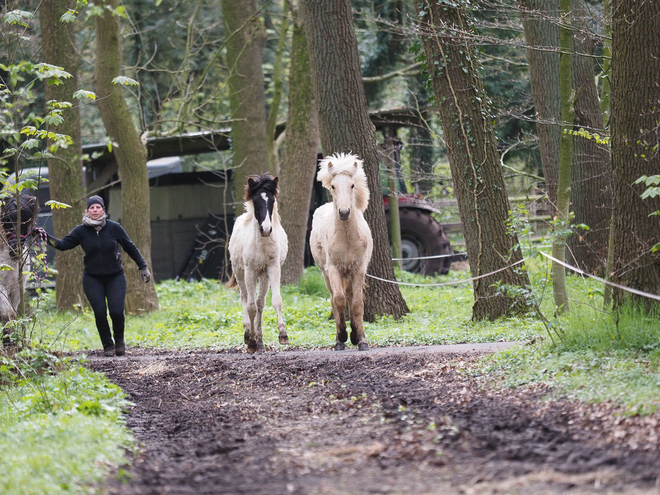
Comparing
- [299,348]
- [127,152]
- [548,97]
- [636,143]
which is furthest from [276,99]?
[636,143]

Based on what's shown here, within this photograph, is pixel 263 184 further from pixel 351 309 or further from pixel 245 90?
pixel 245 90

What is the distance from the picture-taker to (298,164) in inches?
707

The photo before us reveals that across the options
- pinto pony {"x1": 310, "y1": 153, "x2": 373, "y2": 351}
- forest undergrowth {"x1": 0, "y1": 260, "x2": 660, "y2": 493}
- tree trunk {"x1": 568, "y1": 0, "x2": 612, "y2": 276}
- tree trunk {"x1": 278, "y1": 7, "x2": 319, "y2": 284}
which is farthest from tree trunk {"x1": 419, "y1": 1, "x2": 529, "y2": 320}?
tree trunk {"x1": 278, "y1": 7, "x2": 319, "y2": 284}

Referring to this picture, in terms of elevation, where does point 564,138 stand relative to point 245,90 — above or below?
below

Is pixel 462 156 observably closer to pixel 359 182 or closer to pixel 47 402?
pixel 359 182

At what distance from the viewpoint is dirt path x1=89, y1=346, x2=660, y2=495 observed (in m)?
4.30

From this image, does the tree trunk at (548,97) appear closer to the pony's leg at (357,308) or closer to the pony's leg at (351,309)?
the pony's leg at (351,309)

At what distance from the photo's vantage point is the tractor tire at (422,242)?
21141 millimetres

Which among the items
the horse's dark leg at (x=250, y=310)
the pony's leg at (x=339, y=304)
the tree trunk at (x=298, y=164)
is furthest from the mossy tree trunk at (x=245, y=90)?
the pony's leg at (x=339, y=304)

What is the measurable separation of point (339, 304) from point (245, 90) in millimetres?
10219

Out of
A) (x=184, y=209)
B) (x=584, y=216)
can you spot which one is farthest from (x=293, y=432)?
(x=184, y=209)

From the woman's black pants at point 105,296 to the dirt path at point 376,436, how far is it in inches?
100

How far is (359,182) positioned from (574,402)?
4.92 metres

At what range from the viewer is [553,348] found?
7527 millimetres
